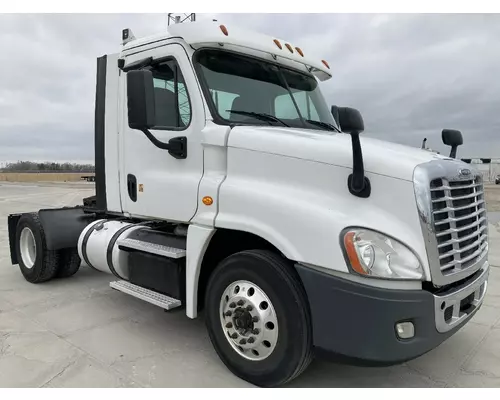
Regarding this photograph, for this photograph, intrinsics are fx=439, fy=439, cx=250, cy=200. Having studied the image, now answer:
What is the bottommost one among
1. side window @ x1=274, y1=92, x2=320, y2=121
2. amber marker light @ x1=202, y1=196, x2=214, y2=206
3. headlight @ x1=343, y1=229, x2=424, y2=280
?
headlight @ x1=343, y1=229, x2=424, y2=280

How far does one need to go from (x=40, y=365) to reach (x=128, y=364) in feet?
2.34

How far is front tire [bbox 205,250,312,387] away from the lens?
3.00 meters

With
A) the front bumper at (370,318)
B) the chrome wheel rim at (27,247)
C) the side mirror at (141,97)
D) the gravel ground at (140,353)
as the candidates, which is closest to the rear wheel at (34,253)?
the chrome wheel rim at (27,247)

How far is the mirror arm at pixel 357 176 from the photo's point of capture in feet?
9.29

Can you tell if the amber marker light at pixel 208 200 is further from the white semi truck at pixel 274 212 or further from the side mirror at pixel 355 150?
the side mirror at pixel 355 150

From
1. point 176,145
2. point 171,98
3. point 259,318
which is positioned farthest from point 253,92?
point 259,318

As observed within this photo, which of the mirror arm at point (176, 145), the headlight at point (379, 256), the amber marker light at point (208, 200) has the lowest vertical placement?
the headlight at point (379, 256)

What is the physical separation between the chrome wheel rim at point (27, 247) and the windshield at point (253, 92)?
4.01 m

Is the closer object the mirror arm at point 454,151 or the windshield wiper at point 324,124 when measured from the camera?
the mirror arm at point 454,151

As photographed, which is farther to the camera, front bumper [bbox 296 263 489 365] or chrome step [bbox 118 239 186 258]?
chrome step [bbox 118 239 186 258]

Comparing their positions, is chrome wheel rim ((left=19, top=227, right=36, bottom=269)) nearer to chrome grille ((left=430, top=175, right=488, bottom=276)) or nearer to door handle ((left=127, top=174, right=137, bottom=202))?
door handle ((left=127, top=174, right=137, bottom=202))

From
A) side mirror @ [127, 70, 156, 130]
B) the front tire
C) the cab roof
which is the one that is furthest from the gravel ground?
the cab roof

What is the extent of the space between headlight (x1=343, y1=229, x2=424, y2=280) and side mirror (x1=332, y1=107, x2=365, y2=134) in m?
0.64

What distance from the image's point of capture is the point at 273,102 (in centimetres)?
405
